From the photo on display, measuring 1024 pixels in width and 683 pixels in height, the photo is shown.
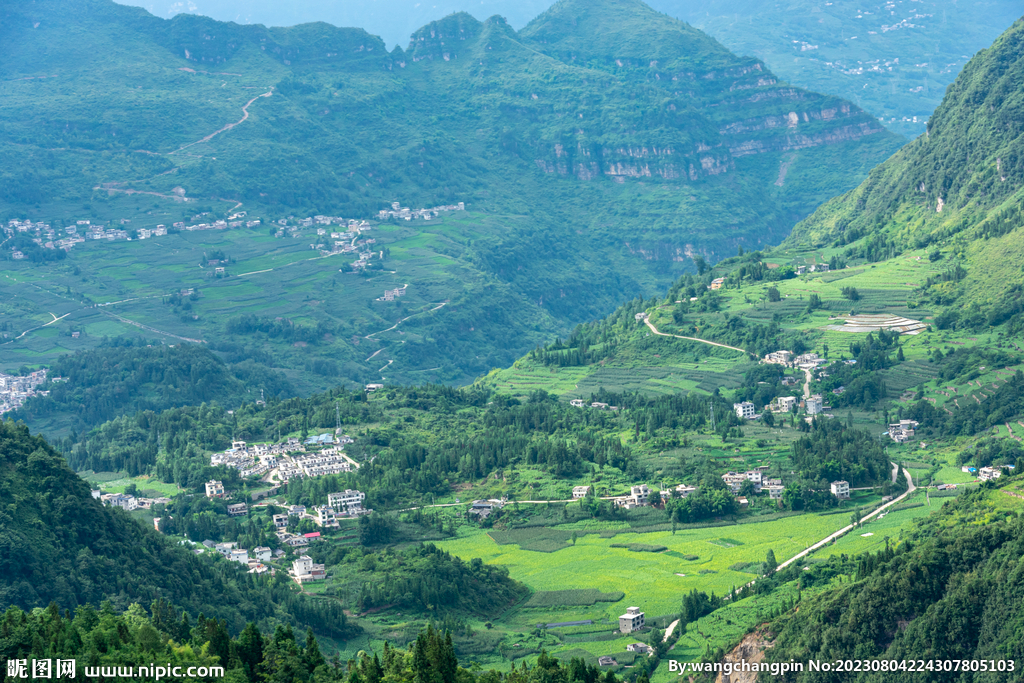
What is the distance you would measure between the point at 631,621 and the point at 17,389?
77.8 meters

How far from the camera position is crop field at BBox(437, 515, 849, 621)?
7044 cm

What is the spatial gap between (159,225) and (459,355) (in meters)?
38.4

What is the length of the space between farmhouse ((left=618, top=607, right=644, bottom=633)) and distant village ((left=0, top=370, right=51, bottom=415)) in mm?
71663

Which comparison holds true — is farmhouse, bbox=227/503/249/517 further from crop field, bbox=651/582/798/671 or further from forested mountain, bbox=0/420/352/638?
crop field, bbox=651/582/798/671

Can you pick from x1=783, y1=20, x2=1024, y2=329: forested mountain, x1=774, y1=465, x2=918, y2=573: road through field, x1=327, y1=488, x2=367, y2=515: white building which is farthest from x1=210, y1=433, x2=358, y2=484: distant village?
x1=783, y1=20, x2=1024, y2=329: forested mountain

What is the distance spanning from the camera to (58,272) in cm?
15275

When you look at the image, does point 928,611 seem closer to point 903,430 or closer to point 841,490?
point 841,490

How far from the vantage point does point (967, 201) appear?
406 feet

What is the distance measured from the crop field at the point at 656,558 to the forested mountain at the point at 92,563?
1213 centimetres

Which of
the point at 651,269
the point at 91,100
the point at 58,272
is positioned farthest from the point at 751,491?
the point at 91,100

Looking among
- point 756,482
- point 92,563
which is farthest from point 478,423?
point 92,563

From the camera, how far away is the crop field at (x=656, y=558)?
7044 cm

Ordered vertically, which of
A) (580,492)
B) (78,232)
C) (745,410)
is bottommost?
(580,492)

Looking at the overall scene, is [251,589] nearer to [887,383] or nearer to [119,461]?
[119,461]
